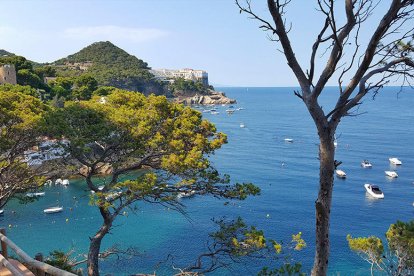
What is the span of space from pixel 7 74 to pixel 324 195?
168 feet

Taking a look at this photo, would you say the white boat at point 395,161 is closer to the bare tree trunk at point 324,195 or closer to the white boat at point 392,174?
the white boat at point 392,174

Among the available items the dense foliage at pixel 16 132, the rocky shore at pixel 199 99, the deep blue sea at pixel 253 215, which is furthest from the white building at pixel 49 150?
the rocky shore at pixel 199 99

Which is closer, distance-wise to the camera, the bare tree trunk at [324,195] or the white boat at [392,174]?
the bare tree trunk at [324,195]

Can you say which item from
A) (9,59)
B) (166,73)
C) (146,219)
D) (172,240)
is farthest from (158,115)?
(166,73)

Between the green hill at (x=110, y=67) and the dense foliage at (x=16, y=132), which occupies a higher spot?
the green hill at (x=110, y=67)

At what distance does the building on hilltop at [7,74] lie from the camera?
46.0 metres

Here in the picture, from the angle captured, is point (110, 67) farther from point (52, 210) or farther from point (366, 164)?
point (52, 210)

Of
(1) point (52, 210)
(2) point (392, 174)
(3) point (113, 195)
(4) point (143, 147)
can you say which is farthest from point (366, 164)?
(3) point (113, 195)

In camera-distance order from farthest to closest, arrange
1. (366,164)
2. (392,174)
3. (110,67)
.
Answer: (110,67)
(366,164)
(392,174)

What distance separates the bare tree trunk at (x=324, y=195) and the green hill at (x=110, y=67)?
272 ft

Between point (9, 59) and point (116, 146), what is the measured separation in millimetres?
51784

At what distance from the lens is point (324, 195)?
3881 millimetres

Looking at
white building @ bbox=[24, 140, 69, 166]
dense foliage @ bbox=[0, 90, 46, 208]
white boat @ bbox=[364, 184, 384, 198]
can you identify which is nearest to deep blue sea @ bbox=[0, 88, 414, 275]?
white boat @ bbox=[364, 184, 384, 198]

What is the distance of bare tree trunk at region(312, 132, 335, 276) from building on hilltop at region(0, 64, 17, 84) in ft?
164
